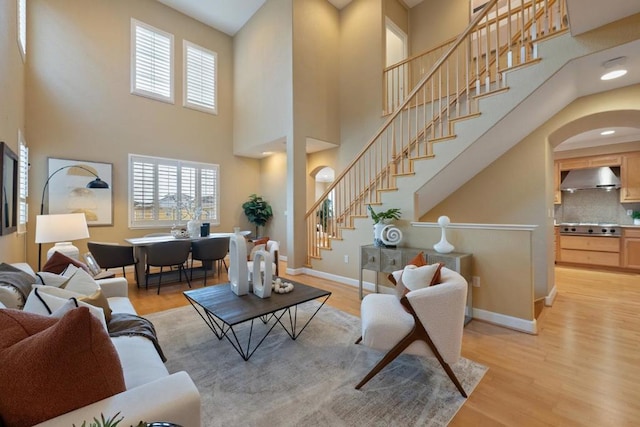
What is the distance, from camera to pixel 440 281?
201 cm

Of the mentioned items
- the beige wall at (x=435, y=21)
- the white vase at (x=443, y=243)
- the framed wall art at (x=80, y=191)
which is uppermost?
the beige wall at (x=435, y=21)

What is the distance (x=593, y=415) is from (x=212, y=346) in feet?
9.00

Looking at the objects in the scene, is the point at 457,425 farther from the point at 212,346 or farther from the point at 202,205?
the point at 202,205

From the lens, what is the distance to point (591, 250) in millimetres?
5391

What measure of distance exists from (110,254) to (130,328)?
281 cm

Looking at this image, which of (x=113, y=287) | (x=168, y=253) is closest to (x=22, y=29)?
(x=168, y=253)

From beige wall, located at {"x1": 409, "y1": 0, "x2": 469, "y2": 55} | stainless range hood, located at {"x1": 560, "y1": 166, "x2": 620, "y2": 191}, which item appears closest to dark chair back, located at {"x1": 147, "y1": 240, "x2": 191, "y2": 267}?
beige wall, located at {"x1": 409, "y1": 0, "x2": 469, "y2": 55}

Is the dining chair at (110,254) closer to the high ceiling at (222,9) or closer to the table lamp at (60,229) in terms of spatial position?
the table lamp at (60,229)

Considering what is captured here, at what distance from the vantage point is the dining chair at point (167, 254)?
3.95 metres

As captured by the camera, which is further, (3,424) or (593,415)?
(593,415)

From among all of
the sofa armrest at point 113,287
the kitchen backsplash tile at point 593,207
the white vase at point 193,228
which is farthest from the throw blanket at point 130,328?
the kitchen backsplash tile at point 593,207

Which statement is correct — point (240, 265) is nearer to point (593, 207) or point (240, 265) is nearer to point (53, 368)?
point (53, 368)

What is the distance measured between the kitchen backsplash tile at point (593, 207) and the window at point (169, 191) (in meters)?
8.08

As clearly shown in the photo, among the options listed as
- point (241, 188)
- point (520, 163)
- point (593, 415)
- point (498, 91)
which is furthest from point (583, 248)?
point (241, 188)
